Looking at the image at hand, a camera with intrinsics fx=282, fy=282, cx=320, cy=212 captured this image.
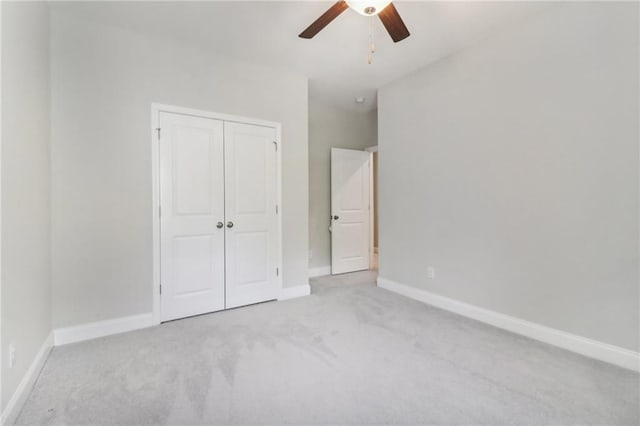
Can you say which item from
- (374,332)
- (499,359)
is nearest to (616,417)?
(499,359)

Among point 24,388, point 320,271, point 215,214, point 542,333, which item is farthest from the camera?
point 320,271

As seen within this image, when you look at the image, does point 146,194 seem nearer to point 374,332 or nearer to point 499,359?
point 374,332

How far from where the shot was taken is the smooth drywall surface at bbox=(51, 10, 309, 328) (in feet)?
7.73

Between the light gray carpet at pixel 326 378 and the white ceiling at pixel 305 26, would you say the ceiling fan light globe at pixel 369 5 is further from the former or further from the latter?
the light gray carpet at pixel 326 378

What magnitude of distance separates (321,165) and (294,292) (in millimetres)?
2099

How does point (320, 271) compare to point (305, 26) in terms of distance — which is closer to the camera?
point (305, 26)

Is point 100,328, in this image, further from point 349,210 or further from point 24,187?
point 349,210

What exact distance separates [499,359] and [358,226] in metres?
3.00

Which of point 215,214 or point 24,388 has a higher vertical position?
point 215,214

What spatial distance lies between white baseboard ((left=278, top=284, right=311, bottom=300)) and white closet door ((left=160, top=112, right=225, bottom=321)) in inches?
27.9

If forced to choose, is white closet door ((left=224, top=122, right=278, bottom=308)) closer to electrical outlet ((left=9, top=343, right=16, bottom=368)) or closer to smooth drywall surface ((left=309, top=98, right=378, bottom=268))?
smooth drywall surface ((left=309, top=98, right=378, bottom=268))

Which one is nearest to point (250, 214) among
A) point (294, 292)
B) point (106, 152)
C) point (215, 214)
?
point (215, 214)

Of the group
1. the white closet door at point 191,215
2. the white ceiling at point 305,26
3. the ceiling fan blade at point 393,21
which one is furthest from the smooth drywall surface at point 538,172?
the white closet door at point 191,215

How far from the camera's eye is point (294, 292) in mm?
3498
